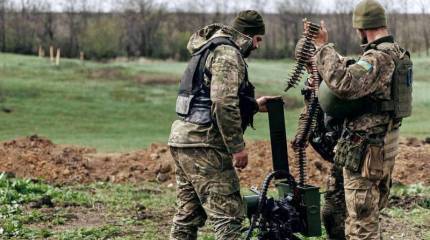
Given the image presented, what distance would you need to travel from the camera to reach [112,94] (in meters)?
33.9

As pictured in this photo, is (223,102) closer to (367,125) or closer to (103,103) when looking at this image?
(367,125)

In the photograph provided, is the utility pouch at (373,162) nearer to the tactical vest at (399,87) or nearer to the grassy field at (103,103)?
the tactical vest at (399,87)

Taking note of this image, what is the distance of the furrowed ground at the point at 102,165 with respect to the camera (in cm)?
844

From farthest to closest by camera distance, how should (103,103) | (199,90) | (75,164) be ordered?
(103,103)
(75,164)
(199,90)

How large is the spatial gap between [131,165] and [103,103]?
17569 millimetres

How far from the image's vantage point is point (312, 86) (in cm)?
634

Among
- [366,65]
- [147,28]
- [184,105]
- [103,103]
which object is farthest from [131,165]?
[147,28]

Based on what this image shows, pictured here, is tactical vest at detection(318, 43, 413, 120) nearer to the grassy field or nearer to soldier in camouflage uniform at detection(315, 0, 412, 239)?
soldier in camouflage uniform at detection(315, 0, 412, 239)

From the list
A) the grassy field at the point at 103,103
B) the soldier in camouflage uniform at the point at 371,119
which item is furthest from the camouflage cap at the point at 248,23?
the grassy field at the point at 103,103

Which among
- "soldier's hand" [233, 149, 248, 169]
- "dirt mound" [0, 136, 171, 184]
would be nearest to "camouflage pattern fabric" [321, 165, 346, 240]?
"soldier's hand" [233, 149, 248, 169]

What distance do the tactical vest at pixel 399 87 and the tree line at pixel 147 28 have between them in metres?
57.8

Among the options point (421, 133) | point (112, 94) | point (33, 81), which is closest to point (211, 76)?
point (421, 133)

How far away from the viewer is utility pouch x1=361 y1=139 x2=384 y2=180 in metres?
5.56

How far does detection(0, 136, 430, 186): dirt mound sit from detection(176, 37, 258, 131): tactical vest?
23.1 ft
